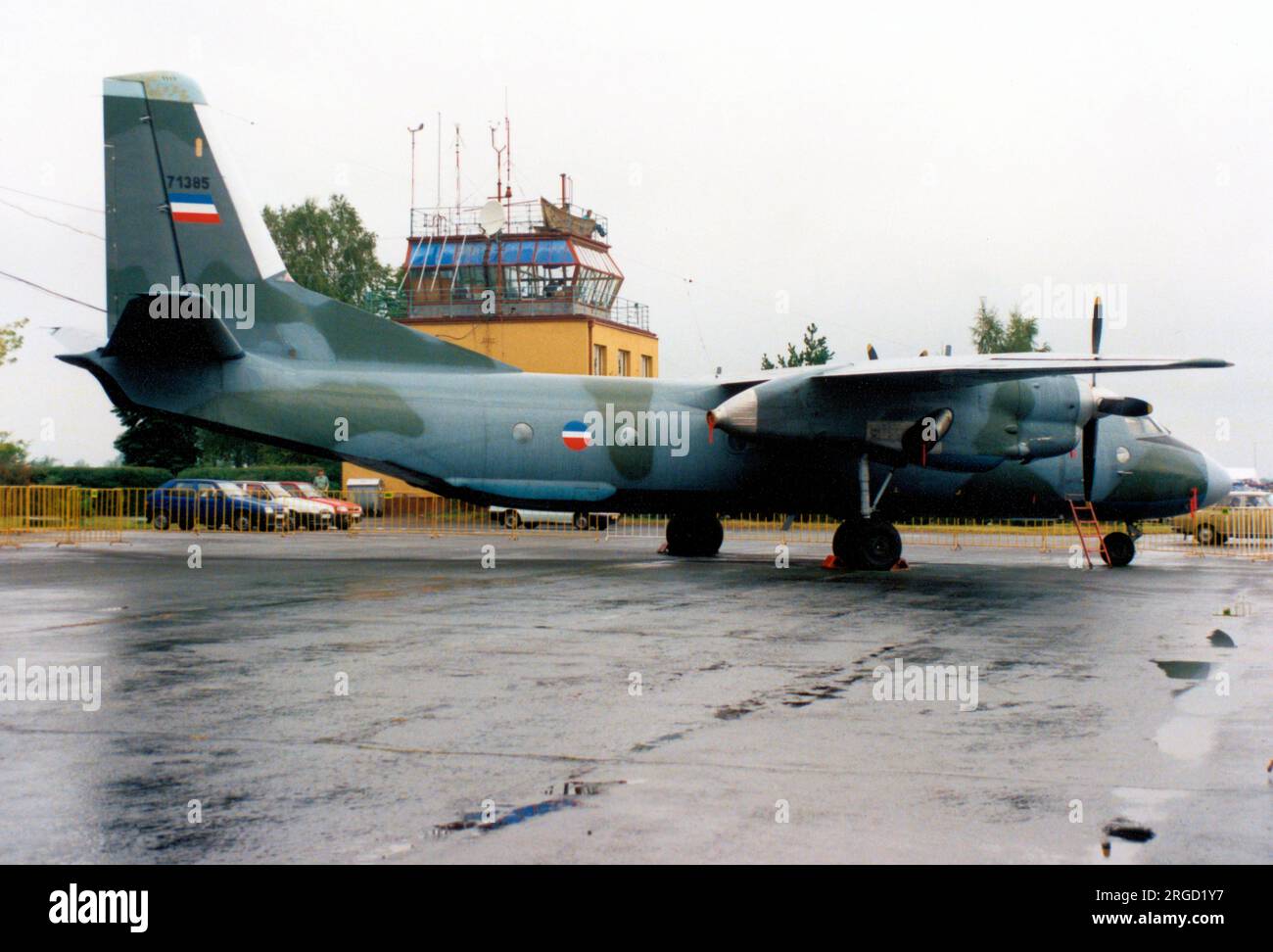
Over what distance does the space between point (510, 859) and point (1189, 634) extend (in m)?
9.93

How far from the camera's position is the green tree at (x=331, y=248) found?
7744cm

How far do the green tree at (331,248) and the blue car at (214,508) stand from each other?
39.8 metres

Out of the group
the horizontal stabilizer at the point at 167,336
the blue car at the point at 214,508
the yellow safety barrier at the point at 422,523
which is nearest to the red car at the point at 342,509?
the yellow safety barrier at the point at 422,523

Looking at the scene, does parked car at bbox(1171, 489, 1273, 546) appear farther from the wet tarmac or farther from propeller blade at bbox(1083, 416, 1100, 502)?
the wet tarmac

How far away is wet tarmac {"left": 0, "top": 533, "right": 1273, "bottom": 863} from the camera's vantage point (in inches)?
205

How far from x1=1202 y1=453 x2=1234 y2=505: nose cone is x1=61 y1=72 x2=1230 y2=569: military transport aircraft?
0.18m

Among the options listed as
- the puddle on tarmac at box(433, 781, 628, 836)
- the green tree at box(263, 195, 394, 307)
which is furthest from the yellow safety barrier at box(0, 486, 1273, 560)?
the green tree at box(263, 195, 394, 307)

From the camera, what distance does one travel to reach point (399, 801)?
5770mm

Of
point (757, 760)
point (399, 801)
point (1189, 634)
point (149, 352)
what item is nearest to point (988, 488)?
point (1189, 634)

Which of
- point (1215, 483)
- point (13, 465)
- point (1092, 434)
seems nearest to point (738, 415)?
point (1092, 434)

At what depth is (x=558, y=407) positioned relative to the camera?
828 inches

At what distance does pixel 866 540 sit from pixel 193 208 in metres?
13.0

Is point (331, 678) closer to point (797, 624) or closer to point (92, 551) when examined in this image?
point (797, 624)

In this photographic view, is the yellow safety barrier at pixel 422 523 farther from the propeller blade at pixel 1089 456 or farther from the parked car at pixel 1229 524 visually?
the propeller blade at pixel 1089 456
